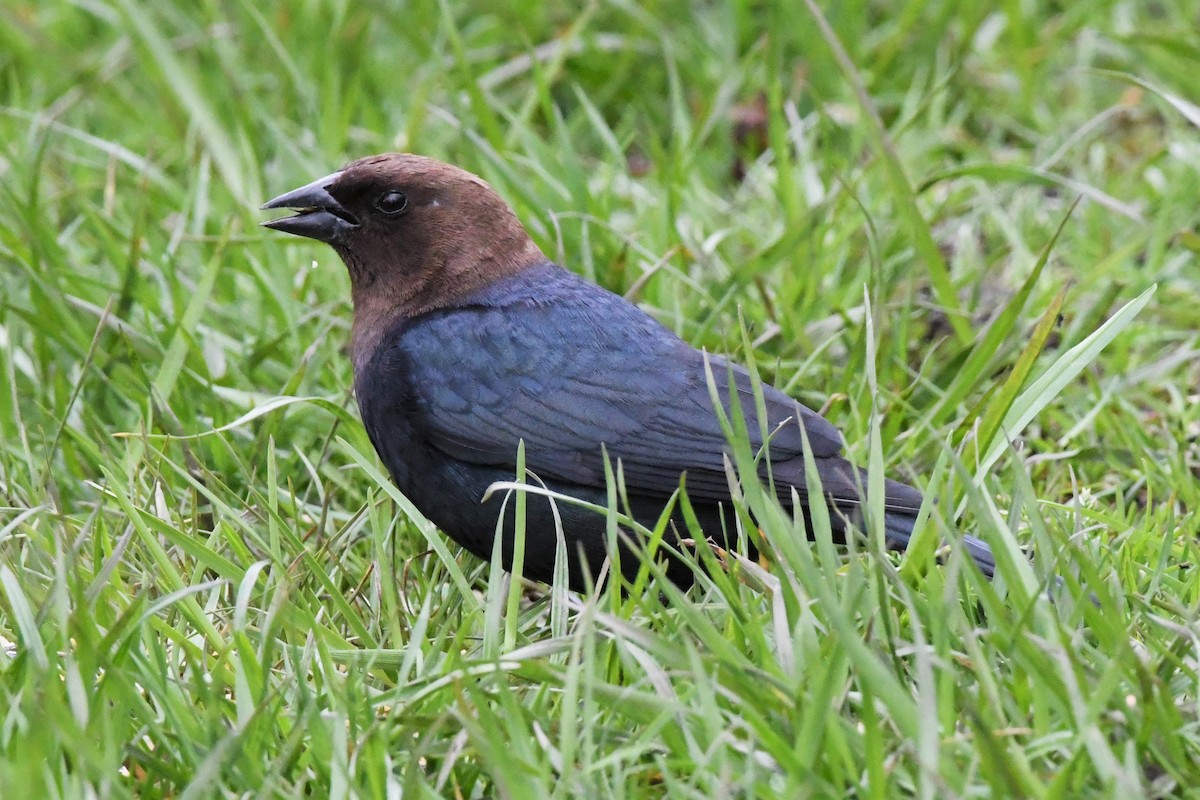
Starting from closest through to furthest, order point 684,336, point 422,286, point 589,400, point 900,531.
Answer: point 900,531
point 589,400
point 422,286
point 684,336

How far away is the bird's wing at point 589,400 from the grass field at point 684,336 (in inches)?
9.3

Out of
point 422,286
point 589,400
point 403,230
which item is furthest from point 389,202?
point 589,400

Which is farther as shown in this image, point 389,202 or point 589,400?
point 389,202

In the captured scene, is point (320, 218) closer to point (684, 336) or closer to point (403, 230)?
point (403, 230)

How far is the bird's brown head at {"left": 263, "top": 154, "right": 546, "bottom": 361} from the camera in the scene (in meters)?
3.65

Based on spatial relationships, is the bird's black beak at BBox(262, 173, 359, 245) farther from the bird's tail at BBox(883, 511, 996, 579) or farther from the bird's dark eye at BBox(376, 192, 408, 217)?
the bird's tail at BBox(883, 511, 996, 579)

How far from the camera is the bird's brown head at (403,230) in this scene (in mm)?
3652

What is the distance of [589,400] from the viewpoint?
130 inches

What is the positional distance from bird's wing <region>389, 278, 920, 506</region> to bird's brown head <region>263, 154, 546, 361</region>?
17 cm

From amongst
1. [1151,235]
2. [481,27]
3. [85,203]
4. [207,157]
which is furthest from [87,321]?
[1151,235]

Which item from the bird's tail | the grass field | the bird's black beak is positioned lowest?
the bird's tail

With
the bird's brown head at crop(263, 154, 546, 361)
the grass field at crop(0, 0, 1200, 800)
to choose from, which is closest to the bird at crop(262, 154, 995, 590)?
the bird's brown head at crop(263, 154, 546, 361)

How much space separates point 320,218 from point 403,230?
0.68ft

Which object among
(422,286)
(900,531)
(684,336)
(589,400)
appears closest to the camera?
(900,531)
